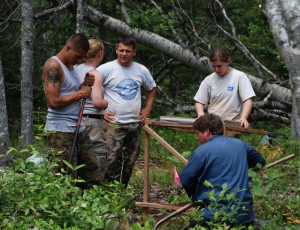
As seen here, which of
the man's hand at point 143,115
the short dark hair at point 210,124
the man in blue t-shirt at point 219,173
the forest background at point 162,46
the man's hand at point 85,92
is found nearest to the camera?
the man in blue t-shirt at point 219,173

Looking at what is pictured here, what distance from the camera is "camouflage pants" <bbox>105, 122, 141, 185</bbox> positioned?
715 centimetres

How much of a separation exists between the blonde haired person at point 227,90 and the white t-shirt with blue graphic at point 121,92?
694mm

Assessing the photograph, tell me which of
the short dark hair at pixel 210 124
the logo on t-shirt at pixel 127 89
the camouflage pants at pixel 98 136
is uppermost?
the logo on t-shirt at pixel 127 89

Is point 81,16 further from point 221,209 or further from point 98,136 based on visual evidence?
point 221,209

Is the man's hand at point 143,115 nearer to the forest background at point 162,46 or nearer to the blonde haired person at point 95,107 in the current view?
the blonde haired person at point 95,107

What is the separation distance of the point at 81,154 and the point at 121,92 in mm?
1001

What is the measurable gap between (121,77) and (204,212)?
2.25 m

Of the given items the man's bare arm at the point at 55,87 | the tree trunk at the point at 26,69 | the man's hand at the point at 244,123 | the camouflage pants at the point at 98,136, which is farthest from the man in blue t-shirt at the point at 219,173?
the tree trunk at the point at 26,69

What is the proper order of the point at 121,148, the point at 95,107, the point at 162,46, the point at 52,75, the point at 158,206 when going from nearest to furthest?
the point at 52,75 < the point at 158,206 < the point at 95,107 < the point at 121,148 < the point at 162,46

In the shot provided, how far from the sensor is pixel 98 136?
23.1 ft

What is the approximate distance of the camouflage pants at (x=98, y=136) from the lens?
6.97m

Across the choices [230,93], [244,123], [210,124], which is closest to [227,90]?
[230,93]

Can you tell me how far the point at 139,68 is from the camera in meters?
7.31

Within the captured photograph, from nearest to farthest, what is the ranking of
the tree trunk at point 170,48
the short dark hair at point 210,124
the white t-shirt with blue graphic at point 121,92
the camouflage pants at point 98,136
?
the short dark hair at point 210,124 < the camouflage pants at point 98,136 < the white t-shirt with blue graphic at point 121,92 < the tree trunk at point 170,48
